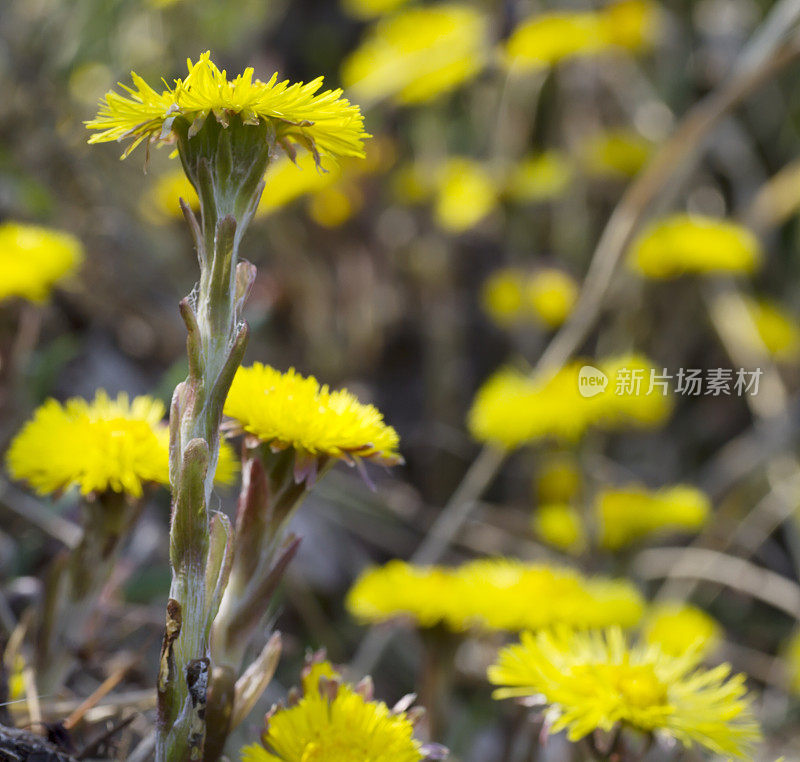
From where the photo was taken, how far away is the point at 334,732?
1.82ft

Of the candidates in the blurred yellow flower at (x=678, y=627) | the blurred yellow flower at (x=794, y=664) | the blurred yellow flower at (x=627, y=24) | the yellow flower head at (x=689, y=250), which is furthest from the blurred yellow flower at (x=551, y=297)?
the blurred yellow flower at (x=794, y=664)

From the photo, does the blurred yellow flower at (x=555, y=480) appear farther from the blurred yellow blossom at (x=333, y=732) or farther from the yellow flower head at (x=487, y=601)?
the blurred yellow blossom at (x=333, y=732)

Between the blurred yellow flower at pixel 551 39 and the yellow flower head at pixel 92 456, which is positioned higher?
the blurred yellow flower at pixel 551 39

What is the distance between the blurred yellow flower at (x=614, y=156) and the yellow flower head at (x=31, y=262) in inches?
62.7

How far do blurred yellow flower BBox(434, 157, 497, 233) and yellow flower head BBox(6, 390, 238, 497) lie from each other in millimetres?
1603

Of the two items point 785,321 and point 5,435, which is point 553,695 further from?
point 785,321

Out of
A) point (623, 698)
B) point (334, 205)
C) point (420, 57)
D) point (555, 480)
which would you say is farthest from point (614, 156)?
point (623, 698)

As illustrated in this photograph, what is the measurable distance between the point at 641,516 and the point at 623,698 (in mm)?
953

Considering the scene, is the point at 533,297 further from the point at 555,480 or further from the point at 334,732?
the point at 334,732

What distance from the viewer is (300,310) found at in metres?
2.30

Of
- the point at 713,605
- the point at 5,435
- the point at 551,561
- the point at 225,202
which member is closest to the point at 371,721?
the point at 225,202

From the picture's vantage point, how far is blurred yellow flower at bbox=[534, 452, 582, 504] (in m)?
1.90

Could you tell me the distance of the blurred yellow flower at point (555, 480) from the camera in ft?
6.24

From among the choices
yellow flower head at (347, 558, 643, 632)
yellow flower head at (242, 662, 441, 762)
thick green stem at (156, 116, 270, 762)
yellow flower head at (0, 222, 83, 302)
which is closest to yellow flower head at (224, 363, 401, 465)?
thick green stem at (156, 116, 270, 762)
